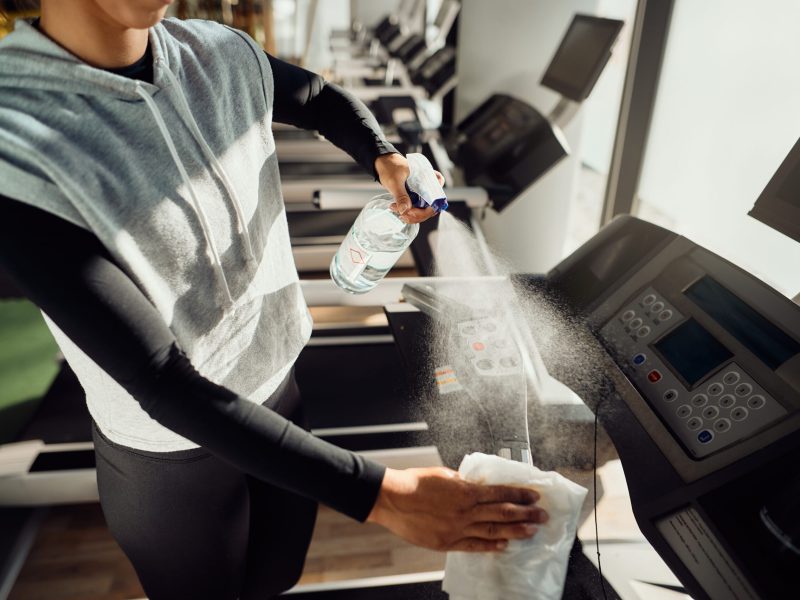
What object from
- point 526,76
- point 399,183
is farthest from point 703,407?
point 526,76

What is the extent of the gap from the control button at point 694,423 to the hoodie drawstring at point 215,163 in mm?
672

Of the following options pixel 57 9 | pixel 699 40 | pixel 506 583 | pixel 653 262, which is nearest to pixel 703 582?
pixel 506 583

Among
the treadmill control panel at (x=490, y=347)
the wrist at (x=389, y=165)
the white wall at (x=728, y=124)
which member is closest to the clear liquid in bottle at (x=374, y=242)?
the wrist at (x=389, y=165)

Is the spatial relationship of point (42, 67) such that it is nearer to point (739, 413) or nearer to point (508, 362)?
point (508, 362)

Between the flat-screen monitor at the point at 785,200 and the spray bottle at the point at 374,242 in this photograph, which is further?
the spray bottle at the point at 374,242

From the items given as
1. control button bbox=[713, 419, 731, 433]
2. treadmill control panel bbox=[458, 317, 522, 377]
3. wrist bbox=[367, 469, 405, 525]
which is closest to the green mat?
treadmill control panel bbox=[458, 317, 522, 377]

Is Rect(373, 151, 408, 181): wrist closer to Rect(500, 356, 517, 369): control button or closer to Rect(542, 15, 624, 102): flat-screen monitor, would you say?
Rect(500, 356, 517, 369): control button

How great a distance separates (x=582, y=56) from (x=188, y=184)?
1.68m

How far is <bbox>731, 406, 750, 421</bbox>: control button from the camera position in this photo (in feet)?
2.46

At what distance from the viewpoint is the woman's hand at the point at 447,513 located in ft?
2.04

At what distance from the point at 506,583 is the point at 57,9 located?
2.65 ft

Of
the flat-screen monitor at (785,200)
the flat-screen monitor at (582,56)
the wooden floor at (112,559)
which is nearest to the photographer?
the flat-screen monitor at (785,200)

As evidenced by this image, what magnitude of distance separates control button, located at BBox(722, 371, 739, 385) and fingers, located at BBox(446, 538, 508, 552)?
41 cm

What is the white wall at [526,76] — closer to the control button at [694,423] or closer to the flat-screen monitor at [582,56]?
the flat-screen monitor at [582,56]
